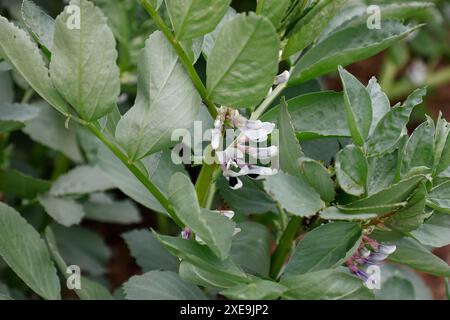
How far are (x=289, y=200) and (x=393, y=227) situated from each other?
0.34 ft

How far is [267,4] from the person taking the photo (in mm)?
562

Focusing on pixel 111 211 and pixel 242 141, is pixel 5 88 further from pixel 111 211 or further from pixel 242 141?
pixel 242 141

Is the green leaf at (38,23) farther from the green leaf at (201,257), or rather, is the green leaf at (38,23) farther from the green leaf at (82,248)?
the green leaf at (82,248)

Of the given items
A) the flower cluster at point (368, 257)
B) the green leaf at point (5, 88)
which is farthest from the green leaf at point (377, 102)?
the green leaf at point (5, 88)

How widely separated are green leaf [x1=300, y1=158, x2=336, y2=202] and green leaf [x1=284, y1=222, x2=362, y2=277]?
27 mm

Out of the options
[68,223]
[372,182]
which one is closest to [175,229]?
[68,223]

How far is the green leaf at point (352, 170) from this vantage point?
57 centimetres

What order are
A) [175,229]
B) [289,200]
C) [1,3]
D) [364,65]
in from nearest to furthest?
1. [289,200]
2. [1,3]
3. [175,229]
4. [364,65]

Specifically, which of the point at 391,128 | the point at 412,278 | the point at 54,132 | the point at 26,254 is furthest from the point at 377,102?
the point at 54,132

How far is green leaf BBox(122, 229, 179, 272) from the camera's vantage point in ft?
2.81

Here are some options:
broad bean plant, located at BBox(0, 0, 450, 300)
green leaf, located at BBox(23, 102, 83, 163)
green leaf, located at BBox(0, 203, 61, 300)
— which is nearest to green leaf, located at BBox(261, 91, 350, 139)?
broad bean plant, located at BBox(0, 0, 450, 300)

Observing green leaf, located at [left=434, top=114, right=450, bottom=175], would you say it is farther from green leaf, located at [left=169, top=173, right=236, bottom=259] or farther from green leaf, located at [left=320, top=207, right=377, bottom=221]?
green leaf, located at [left=169, top=173, right=236, bottom=259]
